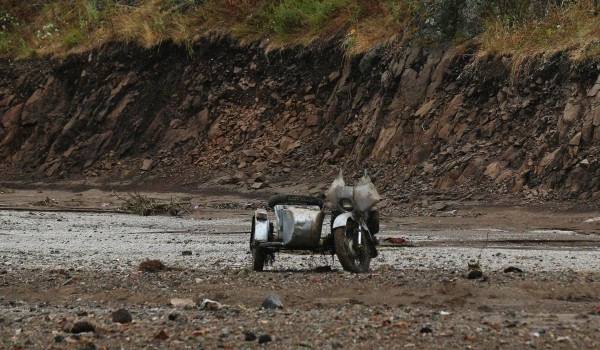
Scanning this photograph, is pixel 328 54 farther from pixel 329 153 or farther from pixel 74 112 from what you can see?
pixel 74 112

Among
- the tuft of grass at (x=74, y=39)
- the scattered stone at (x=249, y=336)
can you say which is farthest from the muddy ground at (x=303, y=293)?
the tuft of grass at (x=74, y=39)

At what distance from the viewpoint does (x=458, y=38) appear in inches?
904

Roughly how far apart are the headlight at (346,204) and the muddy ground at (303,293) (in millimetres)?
542

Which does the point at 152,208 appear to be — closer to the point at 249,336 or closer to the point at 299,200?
the point at 299,200

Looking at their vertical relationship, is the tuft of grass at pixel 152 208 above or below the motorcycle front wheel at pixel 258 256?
below

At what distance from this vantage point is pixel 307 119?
2600cm

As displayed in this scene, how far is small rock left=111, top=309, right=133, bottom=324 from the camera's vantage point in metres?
6.82

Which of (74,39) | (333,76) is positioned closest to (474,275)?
(333,76)

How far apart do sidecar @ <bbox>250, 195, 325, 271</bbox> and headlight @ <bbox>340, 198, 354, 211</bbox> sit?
0.71 feet

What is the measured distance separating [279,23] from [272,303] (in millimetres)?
20837

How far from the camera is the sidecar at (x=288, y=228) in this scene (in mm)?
9898

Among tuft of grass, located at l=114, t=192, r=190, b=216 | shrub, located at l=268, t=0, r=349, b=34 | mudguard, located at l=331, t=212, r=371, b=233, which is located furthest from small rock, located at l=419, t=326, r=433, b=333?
shrub, located at l=268, t=0, r=349, b=34

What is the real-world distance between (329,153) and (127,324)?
17.5 m

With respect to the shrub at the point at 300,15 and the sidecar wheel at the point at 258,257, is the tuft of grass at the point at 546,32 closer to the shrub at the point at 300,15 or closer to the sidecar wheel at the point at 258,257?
the shrub at the point at 300,15
